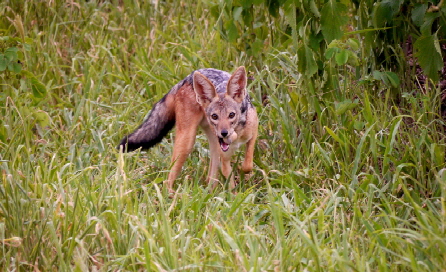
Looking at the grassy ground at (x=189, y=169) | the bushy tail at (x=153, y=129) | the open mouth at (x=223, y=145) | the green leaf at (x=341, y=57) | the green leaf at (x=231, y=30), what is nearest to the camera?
the grassy ground at (x=189, y=169)

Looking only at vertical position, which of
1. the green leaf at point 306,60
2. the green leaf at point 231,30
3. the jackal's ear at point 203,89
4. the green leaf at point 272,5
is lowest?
the jackal's ear at point 203,89

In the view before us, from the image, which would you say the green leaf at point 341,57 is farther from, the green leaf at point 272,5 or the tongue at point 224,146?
the tongue at point 224,146

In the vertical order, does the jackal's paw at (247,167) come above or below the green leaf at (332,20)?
below

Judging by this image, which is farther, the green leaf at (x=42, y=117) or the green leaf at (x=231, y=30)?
the green leaf at (x=231, y=30)

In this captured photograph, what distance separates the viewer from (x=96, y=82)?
786 cm

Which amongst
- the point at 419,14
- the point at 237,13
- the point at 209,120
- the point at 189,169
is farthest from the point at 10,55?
the point at 419,14

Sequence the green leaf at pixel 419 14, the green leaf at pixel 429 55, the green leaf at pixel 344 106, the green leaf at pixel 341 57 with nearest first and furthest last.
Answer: the green leaf at pixel 429 55 → the green leaf at pixel 419 14 → the green leaf at pixel 341 57 → the green leaf at pixel 344 106

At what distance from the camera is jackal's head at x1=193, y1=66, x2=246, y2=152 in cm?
576

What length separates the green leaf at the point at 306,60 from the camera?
564 centimetres

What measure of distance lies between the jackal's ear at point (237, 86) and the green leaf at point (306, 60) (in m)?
0.46

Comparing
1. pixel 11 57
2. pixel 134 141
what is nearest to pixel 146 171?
pixel 134 141

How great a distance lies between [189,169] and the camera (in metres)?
6.39

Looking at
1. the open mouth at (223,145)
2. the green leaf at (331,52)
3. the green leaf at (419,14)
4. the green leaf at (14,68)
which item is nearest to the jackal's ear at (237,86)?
the open mouth at (223,145)

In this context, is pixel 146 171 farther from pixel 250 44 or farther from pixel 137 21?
pixel 137 21
